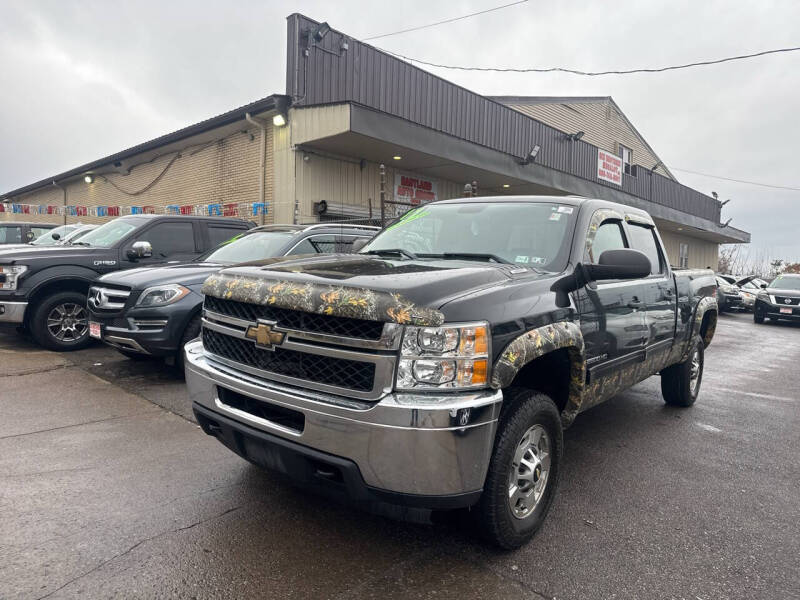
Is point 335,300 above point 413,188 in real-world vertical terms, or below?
below

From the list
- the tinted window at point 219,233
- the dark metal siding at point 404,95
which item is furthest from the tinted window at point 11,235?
the tinted window at point 219,233

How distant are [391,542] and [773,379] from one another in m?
7.09

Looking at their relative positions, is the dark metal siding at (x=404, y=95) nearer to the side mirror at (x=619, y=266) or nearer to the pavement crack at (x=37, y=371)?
the pavement crack at (x=37, y=371)

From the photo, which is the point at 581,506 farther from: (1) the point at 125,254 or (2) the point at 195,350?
(1) the point at 125,254

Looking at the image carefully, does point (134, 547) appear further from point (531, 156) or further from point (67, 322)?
point (531, 156)

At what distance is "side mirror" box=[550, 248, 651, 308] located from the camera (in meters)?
2.93

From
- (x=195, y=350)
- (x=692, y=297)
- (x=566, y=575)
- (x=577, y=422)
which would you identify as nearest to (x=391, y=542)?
(x=566, y=575)

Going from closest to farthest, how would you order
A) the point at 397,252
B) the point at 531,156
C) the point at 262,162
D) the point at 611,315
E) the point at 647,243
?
the point at 611,315 < the point at 397,252 < the point at 647,243 < the point at 262,162 < the point at 531,156

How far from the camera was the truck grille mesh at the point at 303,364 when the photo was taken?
2223 mm

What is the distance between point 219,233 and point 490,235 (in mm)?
5471

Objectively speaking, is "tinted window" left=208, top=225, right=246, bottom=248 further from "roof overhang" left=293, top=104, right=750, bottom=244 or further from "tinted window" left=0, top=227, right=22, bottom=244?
"tinted window" left=0, top=227, right=22, bottom=244

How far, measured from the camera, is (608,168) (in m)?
20.1

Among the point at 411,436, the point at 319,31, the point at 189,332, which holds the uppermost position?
the point at 319,31

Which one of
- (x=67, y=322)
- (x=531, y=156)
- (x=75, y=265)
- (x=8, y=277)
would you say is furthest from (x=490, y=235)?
(x=531, y=156)
